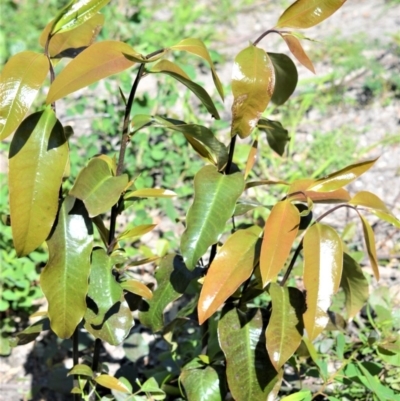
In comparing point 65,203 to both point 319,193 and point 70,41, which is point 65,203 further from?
point 319,193

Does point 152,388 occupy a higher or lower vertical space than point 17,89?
lower

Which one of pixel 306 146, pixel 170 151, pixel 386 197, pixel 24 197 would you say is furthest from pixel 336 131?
pixel 24 197

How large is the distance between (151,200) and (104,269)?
4.54 ft

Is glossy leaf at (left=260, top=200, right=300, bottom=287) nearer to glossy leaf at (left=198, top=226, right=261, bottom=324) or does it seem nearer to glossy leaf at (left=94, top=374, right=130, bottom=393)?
glossy leaf at (left=198, top=226, right=261, bottom=324)

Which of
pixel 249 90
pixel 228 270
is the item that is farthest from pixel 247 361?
pixel 249 90

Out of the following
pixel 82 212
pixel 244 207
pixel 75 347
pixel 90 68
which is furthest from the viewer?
pixel 75 347

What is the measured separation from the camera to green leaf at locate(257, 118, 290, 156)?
147 cm

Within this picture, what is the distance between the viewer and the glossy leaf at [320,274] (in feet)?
4.20

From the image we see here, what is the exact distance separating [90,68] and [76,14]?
0.14m

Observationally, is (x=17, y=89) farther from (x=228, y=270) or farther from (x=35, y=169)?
(x=228, y=270)

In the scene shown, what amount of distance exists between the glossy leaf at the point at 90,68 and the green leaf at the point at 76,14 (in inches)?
3.0

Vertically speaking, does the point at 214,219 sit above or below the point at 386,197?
above

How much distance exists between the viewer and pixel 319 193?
133 centimetres

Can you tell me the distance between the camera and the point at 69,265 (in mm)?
1350
